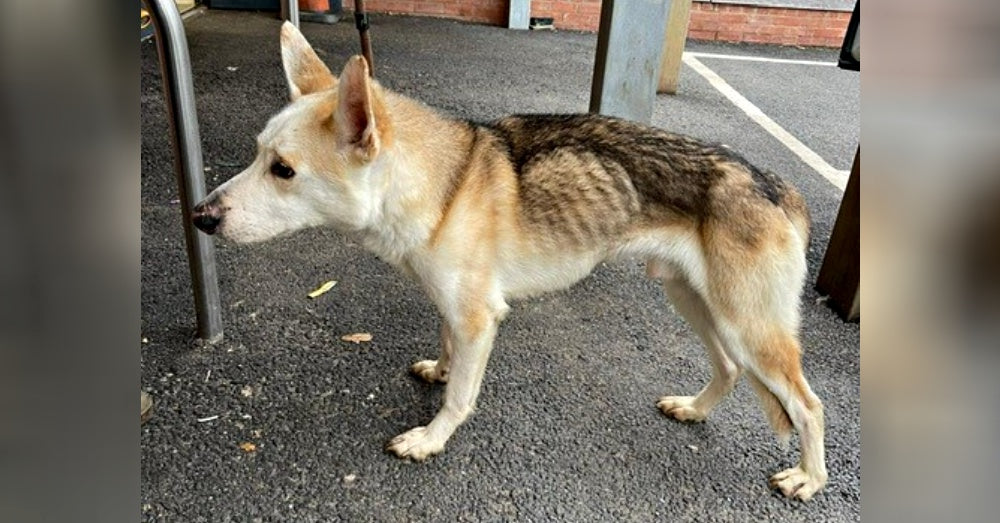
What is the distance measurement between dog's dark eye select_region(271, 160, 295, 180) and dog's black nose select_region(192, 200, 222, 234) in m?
0.20

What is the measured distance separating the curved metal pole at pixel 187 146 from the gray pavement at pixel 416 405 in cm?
18

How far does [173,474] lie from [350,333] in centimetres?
99

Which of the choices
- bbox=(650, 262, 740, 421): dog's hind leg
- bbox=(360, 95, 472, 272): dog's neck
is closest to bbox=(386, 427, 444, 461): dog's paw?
bbox=(360, 95, 472, 272): dog's neck

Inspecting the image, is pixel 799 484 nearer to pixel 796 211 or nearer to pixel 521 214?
pixel 796 211

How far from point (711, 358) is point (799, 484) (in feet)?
1.73

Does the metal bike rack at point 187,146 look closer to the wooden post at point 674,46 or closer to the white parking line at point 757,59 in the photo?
the wooden post at point 674,46

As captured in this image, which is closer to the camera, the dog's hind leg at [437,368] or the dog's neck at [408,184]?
the dog's neck at [408,184]

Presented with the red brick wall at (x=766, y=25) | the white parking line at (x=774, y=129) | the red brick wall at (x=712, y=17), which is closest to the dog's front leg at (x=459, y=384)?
the white parking line at (x=774, y=129)

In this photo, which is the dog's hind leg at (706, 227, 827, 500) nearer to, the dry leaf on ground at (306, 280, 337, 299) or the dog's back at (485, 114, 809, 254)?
the dog's back at (485, 114, 809, 254)

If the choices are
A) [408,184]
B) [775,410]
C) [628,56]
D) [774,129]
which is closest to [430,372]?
[408,184]

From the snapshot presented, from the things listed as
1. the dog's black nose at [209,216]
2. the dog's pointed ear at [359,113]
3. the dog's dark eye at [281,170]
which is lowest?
the dog's black nose at [209,216]

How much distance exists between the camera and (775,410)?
7.63 feet

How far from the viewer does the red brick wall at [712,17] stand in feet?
32.2
